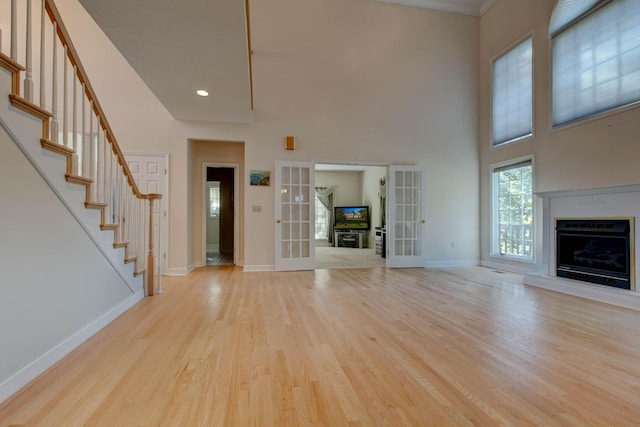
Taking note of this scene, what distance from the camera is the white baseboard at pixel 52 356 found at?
5.02 feet

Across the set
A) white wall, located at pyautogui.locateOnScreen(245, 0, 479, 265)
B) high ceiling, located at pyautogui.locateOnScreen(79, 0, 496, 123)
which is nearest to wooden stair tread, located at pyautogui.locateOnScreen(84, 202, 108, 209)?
high ceiling, located at pyautogui.locateOnScreen(79, 0, 496, 123)

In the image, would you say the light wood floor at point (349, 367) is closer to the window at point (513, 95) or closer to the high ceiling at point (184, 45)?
the high ceiling at point (184, 45)

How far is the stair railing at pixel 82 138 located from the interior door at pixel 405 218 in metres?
4.08

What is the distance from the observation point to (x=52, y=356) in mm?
1862

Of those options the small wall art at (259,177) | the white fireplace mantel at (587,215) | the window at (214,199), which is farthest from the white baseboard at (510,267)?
the window at (214,199)

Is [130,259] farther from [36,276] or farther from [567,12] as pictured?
[567,12]

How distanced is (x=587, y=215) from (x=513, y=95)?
270 cm

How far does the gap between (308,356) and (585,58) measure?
17.9ft

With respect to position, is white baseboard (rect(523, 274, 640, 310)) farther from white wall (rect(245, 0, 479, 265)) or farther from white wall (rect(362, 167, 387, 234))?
white wall (rect(362, 167, 387, 234))

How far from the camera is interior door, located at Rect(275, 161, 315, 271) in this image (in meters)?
5.37

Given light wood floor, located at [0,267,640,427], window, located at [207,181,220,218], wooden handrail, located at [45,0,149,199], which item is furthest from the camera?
window, located at [207,181,220,218]

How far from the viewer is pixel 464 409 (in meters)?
1.44

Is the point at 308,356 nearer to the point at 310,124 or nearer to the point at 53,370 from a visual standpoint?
the point at 53,370

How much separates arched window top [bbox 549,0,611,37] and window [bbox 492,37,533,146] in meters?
0.50
